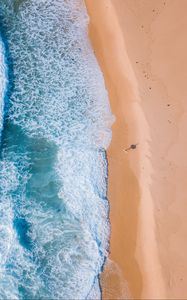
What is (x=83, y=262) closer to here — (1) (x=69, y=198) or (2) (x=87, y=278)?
(2) (x=87, y=278)

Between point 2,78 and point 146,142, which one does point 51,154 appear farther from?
point 2,78

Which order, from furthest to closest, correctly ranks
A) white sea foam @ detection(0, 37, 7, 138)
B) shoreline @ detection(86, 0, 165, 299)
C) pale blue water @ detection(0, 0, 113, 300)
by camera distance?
white sea foam @ detection(0, 37, 7, 138), pale blue water @ detection(0, 0, 113, 300), shoreline @ detection(86, 0, 165, 299)

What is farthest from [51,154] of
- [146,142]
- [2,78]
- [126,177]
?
[2,78]

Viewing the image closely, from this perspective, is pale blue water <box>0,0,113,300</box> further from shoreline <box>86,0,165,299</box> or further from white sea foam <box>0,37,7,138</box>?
shoreline <box>86,0,165,299</box>

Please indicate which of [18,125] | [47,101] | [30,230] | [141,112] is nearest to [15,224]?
[30,230]

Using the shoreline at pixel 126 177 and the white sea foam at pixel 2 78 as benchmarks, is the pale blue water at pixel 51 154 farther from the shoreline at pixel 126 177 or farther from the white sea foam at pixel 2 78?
the shoreline at pixel 126 177

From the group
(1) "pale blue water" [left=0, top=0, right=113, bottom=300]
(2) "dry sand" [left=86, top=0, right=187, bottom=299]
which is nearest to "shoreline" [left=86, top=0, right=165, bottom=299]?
Answer: (2) "dry sand" [left=86, top=0, right=187, bottom=299]

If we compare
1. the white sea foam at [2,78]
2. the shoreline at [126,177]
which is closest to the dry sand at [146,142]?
the shoreline at [126,177]
